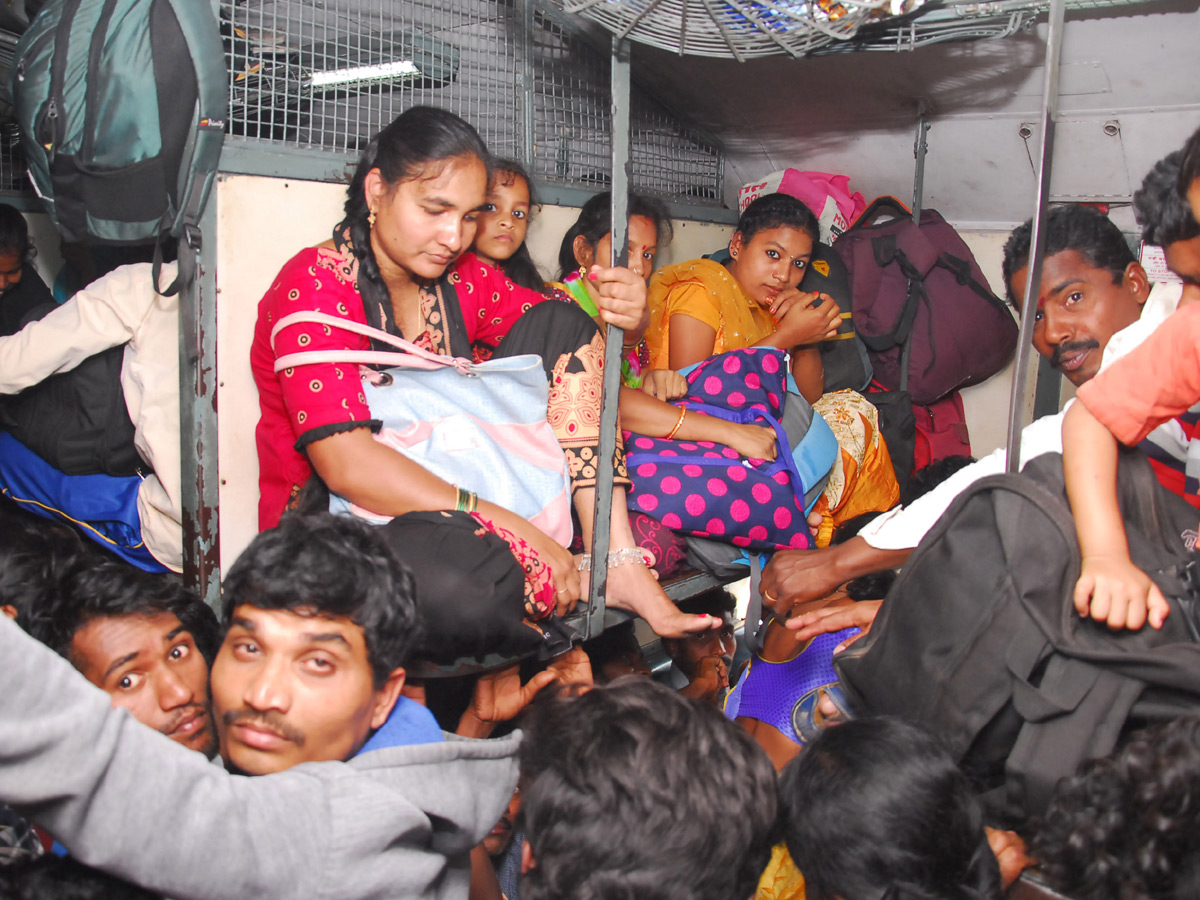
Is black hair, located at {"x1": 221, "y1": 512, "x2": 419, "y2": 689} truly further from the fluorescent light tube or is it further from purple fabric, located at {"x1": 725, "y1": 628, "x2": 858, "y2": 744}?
the fluorescent light tube

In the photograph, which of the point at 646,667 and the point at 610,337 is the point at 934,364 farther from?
the point at 610,337

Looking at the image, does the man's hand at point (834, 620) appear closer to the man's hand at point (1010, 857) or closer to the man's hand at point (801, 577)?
the man's hand at point (801, 577)

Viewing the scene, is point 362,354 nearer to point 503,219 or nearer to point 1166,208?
point 503,219

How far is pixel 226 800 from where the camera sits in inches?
30.6

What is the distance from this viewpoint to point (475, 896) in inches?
56.2

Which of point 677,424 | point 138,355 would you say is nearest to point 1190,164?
point 677,424

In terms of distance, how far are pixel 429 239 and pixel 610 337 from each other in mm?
490

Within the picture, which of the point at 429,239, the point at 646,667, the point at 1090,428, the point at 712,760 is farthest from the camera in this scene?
the point at 646,667

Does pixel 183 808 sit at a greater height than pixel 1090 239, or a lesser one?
lesser

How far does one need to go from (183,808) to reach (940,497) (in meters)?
1.42

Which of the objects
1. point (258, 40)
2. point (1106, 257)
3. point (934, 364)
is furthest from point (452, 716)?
point (934, 364)

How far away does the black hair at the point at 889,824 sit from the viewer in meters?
1.08

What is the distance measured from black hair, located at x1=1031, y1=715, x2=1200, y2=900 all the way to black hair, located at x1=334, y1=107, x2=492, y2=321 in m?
1.46

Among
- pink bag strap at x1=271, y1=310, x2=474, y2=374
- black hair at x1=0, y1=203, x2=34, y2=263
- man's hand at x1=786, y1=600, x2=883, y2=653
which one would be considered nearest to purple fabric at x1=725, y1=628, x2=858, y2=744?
man's hand at x1=786, y1=600, x2=883, y2=653
